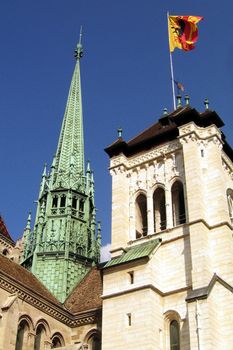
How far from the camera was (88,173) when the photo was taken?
38656 millimetres

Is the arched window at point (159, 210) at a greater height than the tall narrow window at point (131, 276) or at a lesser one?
greater

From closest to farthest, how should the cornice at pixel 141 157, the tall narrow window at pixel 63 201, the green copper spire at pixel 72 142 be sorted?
the cornice at pixel 141 157, the tall narrow window at pixel 63 201, the green copper spire at pixel 72 142

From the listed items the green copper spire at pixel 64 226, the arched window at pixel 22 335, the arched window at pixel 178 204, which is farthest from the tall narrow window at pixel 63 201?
the arched window at pixel 22 335

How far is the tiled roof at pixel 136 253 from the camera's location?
85.9 feet

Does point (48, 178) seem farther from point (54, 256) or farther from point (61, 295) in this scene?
point (61, 295)

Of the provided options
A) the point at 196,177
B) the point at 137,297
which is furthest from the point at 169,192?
the point at 137,297

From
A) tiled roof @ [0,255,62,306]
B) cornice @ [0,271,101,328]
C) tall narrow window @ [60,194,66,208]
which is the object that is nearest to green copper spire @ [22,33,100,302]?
tall narrow window @ [60,194,66,208]

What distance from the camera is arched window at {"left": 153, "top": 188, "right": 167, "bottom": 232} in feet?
95.8

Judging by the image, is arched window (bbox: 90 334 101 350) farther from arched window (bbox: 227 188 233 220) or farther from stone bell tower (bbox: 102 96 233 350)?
arched window (bbox: 227 188 233 220)

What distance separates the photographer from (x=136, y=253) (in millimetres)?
26609

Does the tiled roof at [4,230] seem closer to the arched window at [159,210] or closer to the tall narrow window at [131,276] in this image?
the arched window at [159,210]

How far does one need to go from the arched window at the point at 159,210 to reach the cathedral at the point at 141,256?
0.06 metres

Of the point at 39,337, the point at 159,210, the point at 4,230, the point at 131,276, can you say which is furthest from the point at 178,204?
the point at 4,230

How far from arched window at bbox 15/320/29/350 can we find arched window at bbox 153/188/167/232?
7.59 m
